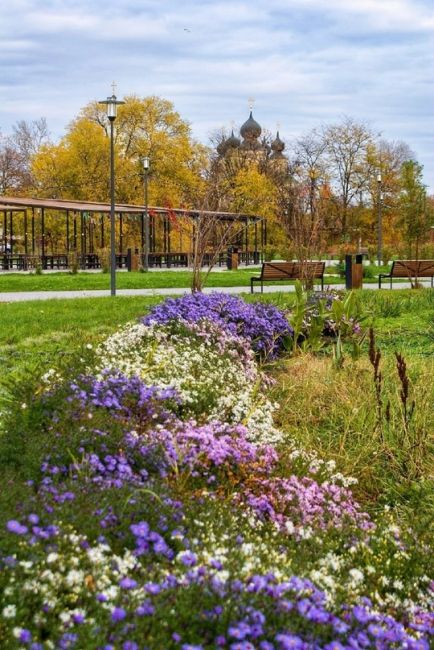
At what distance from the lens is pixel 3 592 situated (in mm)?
2033

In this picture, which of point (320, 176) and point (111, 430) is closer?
point (111, 430)

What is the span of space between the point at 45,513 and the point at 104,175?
4705 cm

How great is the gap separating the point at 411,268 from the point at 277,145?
155ft

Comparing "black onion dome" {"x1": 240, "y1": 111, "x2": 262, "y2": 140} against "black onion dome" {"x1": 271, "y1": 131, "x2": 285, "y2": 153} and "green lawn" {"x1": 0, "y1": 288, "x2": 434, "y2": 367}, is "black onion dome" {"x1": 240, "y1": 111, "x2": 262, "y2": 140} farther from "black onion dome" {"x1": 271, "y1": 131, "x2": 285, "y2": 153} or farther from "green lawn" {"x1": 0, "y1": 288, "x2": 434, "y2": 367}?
"green lawn" {"x1": 0, "y1": 288, "x2": 434, "y2": 367}

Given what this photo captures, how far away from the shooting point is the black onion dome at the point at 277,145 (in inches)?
2596

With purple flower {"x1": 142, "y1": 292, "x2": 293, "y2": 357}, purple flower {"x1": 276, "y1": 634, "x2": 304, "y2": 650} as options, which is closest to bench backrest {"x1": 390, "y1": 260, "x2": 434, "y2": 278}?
purple flower {"x1": 142, "y1": 292, "x2": 293, "y2": 357}

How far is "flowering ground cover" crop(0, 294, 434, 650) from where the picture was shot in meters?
2.02

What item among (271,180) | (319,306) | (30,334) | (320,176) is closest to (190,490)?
(319,306)

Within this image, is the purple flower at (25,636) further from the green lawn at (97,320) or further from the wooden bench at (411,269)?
the wooden bench at (411,269)

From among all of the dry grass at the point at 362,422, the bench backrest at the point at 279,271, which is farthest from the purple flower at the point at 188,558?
the bench backrest at the point at 279,271

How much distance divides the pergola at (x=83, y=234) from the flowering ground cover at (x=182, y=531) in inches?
820

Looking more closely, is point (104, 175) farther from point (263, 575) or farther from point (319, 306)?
point (263, 575)

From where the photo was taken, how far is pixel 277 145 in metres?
66.1

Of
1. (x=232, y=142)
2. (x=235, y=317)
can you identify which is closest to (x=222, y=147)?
(x=232, y=142)
